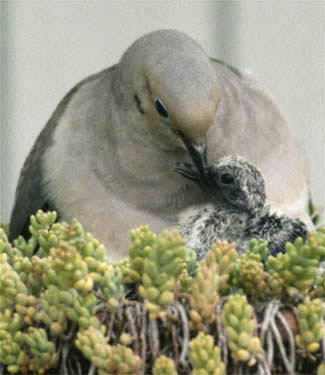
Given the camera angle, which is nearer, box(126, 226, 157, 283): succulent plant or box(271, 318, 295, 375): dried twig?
box(271, 318, 295, 375): dried twig

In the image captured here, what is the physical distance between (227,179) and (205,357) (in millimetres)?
821

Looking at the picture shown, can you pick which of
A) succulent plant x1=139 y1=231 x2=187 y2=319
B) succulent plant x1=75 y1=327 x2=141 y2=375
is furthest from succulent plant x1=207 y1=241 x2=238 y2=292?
succulent plant x1=75 y1=327 x2=141 y2=375

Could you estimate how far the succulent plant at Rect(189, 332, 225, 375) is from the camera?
1134 millimetres

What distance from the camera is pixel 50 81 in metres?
4.18

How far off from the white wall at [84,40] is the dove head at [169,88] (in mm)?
2072

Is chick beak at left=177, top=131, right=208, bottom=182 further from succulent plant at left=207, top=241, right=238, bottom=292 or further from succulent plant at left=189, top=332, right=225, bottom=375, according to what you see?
succulent plant at left=189, top=332, right=225, bottom=375

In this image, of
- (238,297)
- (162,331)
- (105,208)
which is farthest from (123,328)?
(105,208)

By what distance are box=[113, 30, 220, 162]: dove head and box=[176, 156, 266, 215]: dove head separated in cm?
10

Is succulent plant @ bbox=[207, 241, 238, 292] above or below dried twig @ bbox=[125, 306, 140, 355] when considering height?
above

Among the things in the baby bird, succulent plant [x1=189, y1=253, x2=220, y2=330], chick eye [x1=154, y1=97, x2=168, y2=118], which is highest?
chick eye [x1=154, y1=97, x2=168, y2=118]

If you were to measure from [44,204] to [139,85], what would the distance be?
48 cm

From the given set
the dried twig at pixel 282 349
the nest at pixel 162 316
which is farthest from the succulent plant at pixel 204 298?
the dried twig at pixel 282 349

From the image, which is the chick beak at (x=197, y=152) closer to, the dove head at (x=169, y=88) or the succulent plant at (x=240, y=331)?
the dove head at (x=169, y=88)

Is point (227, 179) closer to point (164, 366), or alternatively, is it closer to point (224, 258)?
point (224, 258)
